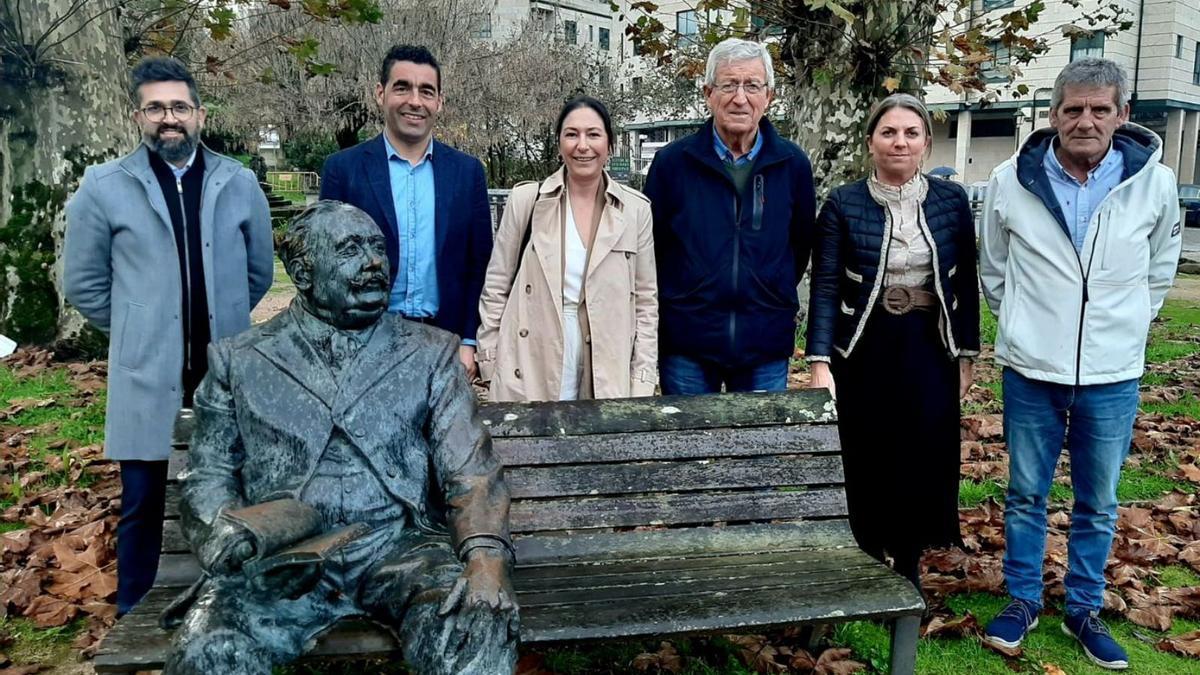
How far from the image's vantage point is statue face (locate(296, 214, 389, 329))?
9.03 feet

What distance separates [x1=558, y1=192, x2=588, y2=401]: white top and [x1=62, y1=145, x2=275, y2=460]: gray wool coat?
1.24 m

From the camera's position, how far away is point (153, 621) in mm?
2816

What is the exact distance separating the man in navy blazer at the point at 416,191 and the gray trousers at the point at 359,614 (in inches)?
51.2

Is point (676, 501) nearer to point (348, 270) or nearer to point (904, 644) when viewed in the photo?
point (904, 644)

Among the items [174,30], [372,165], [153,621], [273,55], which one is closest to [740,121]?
[372,165]

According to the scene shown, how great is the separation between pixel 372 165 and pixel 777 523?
6.96 feet

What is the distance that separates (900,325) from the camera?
3721mm

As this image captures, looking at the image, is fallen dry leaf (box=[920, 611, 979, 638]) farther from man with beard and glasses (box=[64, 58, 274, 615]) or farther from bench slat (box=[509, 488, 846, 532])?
man with beard and glasses (box=[64, 58, 274, 615])

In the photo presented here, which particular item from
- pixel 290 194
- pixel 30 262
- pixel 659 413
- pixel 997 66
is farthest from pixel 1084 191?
pixel 290 194

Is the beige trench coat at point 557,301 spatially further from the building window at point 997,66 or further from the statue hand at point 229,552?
the building window at point 997,66

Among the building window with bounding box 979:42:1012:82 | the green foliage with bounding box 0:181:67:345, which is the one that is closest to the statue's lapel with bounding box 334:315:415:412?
the building window with bounding box 979:42:1012:82

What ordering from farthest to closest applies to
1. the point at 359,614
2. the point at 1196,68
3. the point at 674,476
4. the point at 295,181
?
the point at 1196,68, the point at 295,181, the point at 674,476, the point at 359,614

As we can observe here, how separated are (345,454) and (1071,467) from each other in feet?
9.10

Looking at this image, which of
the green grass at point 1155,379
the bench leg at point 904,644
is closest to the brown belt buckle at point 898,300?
the bench leg at point 904,644
